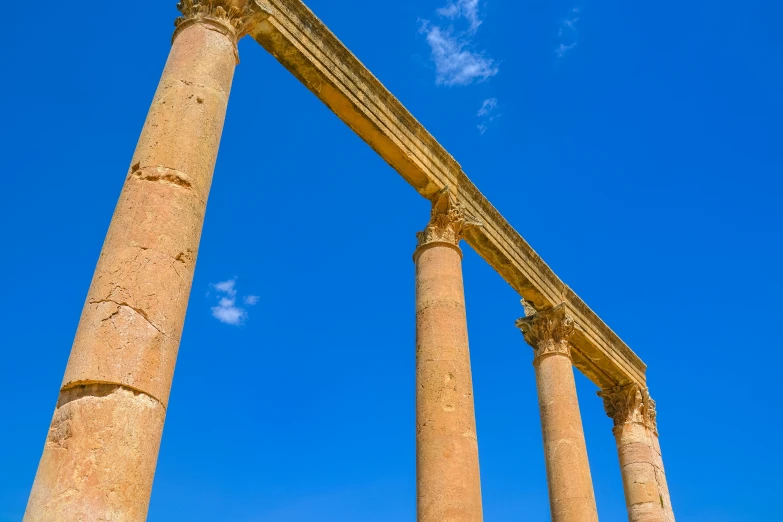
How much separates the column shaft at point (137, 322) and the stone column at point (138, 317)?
1cm

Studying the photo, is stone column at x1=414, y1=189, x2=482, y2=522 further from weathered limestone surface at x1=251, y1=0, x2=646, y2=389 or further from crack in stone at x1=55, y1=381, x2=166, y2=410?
crack in stone at x1=55, y1=381, x2=166, y2=410

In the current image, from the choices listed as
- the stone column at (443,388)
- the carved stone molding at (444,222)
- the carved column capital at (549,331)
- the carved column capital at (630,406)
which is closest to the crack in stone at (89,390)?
the stone column at (443,388)

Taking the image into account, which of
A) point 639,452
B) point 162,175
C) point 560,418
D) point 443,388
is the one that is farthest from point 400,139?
point 639,452

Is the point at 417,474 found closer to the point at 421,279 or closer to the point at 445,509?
the point at 445,509

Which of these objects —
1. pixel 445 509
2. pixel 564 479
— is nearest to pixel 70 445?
pixel 445 509

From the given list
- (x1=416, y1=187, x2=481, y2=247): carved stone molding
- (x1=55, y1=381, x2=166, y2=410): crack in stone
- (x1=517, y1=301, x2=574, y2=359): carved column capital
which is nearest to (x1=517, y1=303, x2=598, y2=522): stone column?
(x1=517, y1=301, x2=574, y2=359): carved column capital

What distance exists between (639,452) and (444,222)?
47.4 ft

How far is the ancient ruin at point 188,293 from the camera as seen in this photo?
7602mm

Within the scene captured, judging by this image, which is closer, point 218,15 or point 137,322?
point 137,322

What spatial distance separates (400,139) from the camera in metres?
18.4

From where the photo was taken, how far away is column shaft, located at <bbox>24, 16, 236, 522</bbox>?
721 centimetres

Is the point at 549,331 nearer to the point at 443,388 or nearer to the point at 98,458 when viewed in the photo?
the point at 443,388

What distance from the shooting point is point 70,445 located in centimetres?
732

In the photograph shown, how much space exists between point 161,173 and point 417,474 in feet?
29.5
